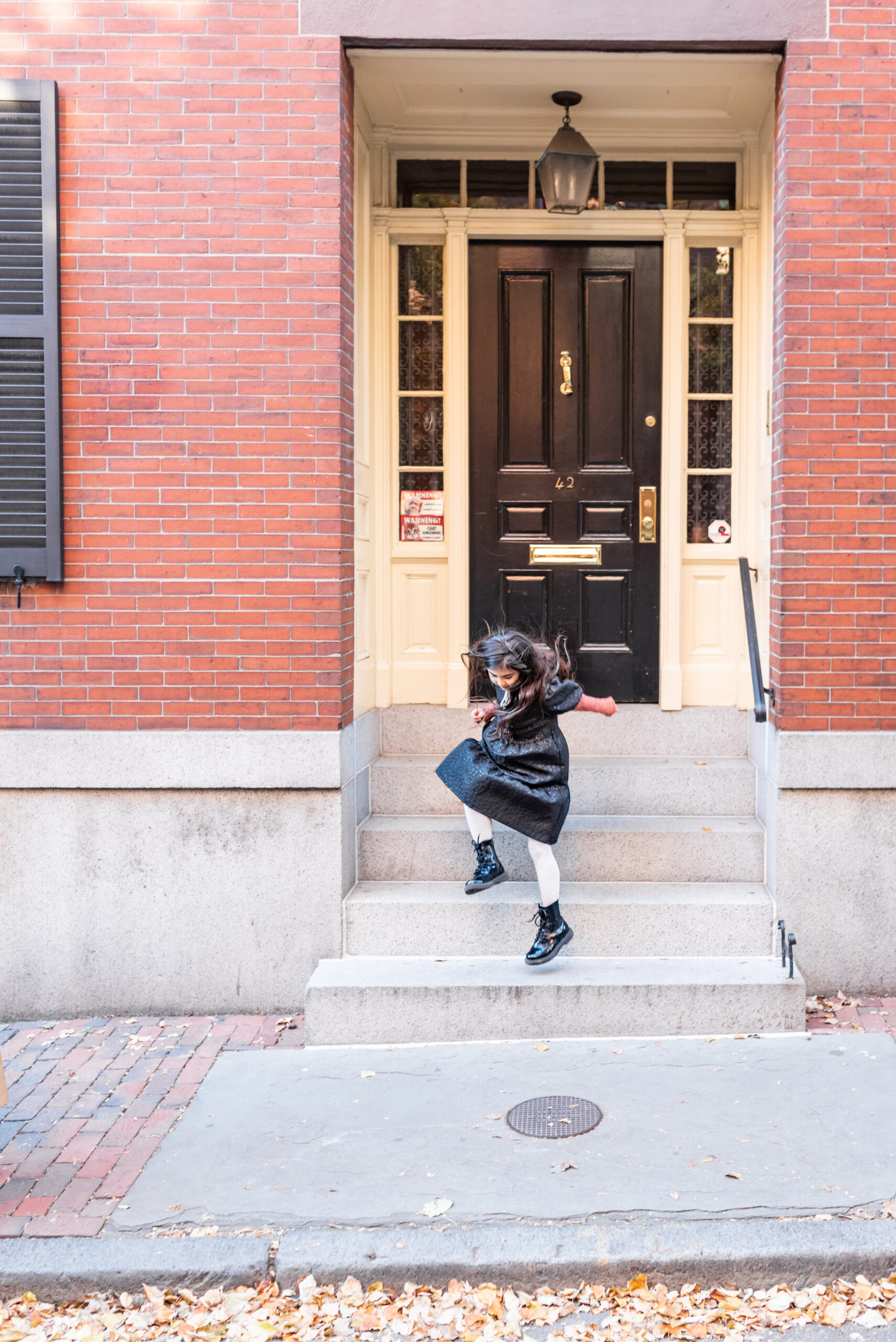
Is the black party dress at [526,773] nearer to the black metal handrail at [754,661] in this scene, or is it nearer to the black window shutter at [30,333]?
the black metal handrail at [754,661]

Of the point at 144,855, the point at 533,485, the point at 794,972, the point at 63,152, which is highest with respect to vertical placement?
the point at 63,152

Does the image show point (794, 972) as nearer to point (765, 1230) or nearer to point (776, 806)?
point (776, 806)

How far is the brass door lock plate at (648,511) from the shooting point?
21.2 feet

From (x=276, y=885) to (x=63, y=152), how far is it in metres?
3.56

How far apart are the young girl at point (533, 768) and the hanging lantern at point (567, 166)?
2.64 metres

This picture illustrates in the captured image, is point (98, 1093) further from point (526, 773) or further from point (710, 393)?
point (710, 393)

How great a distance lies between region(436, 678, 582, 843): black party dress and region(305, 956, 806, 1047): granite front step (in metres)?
0.71

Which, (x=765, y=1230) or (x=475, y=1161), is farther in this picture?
(x=475, y=1161)

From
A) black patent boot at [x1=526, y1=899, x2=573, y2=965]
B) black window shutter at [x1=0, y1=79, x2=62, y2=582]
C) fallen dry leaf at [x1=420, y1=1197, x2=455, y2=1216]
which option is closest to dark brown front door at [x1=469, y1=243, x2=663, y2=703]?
black patent boot at [x1=526, y1=899, x2=573, y2=965]

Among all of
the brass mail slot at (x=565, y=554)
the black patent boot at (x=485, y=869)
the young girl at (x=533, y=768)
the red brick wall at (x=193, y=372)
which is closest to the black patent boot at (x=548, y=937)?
the young girl at (x=533, y=768)

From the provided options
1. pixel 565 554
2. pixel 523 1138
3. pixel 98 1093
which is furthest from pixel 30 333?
pixel 523 1138

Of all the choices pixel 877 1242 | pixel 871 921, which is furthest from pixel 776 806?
pixel 877 1242

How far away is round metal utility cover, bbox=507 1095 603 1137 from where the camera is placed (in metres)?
4.05

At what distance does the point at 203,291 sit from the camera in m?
5.23
